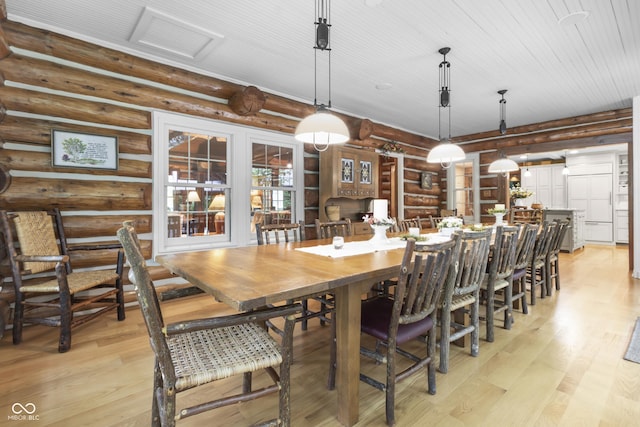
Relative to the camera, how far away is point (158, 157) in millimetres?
3730

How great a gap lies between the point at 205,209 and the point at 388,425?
11.2 ft

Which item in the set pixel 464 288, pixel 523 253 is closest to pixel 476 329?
pixel 464 288

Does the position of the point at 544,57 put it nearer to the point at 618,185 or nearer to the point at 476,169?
the point at 476,169

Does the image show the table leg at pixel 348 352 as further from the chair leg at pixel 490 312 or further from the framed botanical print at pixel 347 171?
the framed botanical print at pixel 347 171

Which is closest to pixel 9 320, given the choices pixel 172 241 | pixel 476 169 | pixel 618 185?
pixel 172 241

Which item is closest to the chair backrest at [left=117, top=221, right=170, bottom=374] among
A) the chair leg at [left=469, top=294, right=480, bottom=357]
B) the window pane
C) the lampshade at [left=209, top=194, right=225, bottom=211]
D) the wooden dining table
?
the wooden dining table

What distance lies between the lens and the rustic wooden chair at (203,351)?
48.1 inches

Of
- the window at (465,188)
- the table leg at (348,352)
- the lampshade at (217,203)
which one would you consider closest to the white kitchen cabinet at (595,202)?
the window at (465,188)

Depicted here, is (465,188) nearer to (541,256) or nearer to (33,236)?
(541,256)

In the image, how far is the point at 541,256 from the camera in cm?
383

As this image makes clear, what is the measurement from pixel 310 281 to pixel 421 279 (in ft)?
2.29

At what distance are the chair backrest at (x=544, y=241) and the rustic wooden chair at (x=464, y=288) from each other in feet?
5.89

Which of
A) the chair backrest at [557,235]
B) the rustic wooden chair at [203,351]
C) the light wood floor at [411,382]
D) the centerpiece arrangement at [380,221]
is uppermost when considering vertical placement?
the centerpiece arrangement at [380,221]

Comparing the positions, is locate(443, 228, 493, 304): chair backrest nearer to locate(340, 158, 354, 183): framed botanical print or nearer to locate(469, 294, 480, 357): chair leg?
locate(469, 294, 480, 357): chair leg
